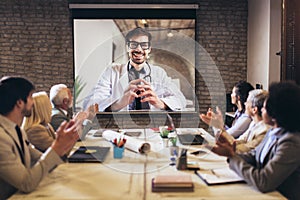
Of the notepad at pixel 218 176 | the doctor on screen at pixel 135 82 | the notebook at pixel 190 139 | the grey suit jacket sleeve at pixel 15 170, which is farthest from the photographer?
the doctor on screen at pixel 135 82

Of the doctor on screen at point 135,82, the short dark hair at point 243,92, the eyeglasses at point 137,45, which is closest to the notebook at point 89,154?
the short dark hair at point 243,92

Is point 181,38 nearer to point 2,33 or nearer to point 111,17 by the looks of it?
point 111,17

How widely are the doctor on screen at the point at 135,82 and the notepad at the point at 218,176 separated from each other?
3194 mm

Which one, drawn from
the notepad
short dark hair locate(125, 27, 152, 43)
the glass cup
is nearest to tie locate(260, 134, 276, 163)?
the notepad

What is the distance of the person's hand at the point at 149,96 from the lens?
16.5ft

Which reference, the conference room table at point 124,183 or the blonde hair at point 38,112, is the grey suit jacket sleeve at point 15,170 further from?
the blonde hair at point 38,112

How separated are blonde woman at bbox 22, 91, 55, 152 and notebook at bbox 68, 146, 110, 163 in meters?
0.21

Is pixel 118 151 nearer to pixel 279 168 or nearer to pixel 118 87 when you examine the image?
pixel 279 168

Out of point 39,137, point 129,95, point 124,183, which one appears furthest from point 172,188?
point 129,95

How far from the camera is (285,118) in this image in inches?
73.0

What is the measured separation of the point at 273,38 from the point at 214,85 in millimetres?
1345

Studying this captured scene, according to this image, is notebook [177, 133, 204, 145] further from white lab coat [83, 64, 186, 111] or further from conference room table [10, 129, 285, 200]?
white lab coat [83, 64, 186, 111]

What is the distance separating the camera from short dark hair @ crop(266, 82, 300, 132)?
6.02 feet

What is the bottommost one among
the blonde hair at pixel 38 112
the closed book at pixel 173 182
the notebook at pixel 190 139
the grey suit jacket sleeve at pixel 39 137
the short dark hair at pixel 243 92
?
the closed book at pixel 173 182
